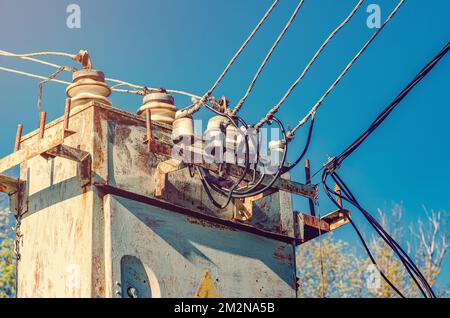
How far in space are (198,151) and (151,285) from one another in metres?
1.37

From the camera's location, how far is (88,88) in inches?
432

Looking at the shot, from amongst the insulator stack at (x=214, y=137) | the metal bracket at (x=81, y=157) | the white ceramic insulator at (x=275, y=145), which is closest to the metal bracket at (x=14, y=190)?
the metal bracket at (x=81, y=157)

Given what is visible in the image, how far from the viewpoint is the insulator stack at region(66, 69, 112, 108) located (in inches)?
430

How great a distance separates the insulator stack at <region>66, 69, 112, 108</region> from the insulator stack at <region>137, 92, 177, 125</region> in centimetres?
61

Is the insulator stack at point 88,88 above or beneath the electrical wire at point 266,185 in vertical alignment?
above

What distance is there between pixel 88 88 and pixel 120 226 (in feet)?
5.41

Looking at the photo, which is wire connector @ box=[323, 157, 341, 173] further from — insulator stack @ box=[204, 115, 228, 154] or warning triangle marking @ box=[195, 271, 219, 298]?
warning triangle marking @ box=[195, 271, 219, 298]

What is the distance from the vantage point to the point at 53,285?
10016 mm

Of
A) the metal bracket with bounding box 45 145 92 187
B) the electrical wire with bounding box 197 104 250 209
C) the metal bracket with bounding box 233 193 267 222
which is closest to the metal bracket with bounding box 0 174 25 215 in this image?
the metal bracket with bounding box 45 145 92 187

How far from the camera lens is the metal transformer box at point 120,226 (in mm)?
9930

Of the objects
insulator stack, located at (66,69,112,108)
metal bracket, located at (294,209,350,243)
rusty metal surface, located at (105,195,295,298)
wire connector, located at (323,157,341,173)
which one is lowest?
rusty metal surface, located at (105,195,295,298)

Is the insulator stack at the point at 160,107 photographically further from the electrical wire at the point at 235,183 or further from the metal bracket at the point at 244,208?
the metal bracket at the point at 244,208

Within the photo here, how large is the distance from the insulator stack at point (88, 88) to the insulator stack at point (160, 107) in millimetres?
607
